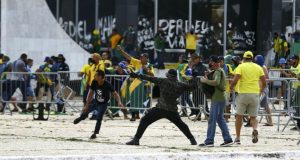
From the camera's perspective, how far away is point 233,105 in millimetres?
23109

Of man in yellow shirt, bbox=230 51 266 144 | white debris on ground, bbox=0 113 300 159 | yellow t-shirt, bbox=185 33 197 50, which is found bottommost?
white debris on ground, bbox=0 113 300 159

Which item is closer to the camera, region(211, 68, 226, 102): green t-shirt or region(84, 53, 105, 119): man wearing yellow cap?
region(211, 68, 226, 102): green t-shirt

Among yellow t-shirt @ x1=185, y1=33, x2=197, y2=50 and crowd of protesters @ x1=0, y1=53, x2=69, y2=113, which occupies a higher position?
yellow t-shirt @ x1=185, y1=33, x2=197, y2=50

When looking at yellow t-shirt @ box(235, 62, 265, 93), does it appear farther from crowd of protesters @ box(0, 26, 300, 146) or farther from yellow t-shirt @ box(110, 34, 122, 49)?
yellow t-shirt @ box(110, 34, 122, 49)

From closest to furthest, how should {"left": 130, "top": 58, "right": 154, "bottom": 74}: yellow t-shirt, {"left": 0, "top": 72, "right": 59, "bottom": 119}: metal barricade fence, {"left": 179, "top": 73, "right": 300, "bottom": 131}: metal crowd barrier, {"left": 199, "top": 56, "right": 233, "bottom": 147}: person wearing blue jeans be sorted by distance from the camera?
{"left": 199, "top": 56, "right": 233, "bottom": 147}: person wearing blue jeans < {"left": 179, "top": 73, "right": 300, "bottom": 131}: metal crowd barrier < {"left": 130, "top": 58, "right": 154, "bottom": 74}: yellow t-shirt < {"left": 0, "top": 72, "right": 59, "bottom": 119}: metal barricade fence

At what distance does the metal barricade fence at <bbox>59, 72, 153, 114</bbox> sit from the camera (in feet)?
82.3

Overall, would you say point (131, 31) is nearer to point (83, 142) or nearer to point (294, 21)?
point (294, 21)

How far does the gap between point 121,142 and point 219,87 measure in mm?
2154

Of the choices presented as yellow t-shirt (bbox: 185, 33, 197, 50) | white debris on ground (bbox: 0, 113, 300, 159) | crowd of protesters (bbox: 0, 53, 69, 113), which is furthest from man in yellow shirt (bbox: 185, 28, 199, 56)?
white debris on ground (bbox: 0, 113, 300, 159)

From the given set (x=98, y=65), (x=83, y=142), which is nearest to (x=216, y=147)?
(x=83, y=142)

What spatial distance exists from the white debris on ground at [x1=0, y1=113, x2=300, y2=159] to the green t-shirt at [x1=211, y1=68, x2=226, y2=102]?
2.91ft

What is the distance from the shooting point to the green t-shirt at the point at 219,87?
17672 mm

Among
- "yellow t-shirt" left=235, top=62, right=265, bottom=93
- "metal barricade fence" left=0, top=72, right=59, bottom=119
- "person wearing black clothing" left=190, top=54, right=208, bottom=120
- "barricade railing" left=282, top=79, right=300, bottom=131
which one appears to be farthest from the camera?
"metal barricade fence" left=0, top=72, right=59, bottom=119

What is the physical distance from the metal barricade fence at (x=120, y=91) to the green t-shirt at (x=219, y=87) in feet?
23.8
